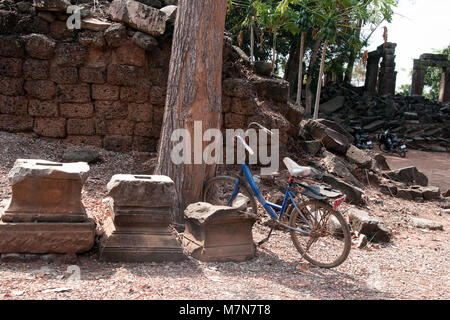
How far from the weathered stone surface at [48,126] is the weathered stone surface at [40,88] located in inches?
15.5

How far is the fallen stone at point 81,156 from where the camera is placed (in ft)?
21.6

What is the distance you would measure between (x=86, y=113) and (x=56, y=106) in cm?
49

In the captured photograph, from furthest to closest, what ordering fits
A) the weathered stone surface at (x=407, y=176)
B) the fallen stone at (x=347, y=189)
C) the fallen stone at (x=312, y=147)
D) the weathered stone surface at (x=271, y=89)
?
the weathered stone surface at (x=407, y=176) → the fallen stone at (x=312, y=147) → the weathered stone surface at (x=271, y=89) → the fallen stone at (x=347, y=189)

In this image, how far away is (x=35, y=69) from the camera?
698 centimetres

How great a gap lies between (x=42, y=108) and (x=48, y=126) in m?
0.31

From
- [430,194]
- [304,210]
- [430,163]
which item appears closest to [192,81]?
[304,210]

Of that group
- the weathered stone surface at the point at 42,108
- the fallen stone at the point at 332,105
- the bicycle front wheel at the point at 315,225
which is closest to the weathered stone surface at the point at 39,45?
the weathered stone surface at the point at 42,108

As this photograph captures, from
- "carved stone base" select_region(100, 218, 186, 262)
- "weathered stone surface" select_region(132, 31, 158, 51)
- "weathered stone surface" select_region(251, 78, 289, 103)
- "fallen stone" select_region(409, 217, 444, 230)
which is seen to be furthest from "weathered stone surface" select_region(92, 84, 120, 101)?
"fallen stone" select_region(409, 217, 444, 230)

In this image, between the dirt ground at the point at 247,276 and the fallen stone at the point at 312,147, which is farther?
the fallen stone at the point at 312,147

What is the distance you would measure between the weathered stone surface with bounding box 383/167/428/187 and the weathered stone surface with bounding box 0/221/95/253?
25.0 ft

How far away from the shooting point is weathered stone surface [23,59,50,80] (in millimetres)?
6969

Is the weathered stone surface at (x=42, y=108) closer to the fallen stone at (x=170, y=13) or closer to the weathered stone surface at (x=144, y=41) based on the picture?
the weathered stone surface at (x=144, y=41)

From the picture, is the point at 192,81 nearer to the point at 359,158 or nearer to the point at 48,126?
the point at 48,126

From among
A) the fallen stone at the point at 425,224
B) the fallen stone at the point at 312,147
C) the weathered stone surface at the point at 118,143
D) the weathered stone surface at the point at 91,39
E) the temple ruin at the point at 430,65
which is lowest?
the fallen stone at the point at 425,224
